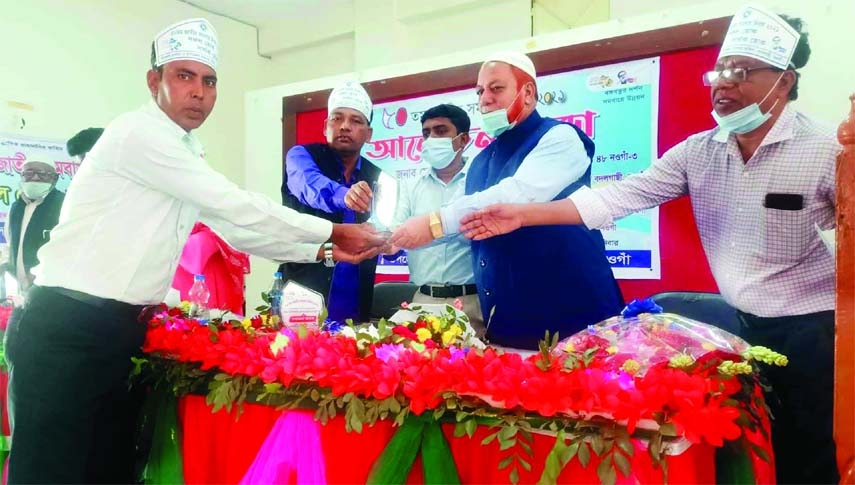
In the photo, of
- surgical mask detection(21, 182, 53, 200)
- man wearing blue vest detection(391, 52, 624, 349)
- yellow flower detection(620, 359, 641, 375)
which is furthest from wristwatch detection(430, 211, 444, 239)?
surgical mask detection(21, 182, 53, 200)

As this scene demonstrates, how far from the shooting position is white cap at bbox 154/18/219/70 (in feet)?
6.25

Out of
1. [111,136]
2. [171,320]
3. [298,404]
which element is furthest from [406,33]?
[298,404]

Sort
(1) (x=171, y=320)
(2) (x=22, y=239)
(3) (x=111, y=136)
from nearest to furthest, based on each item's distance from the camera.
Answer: (3) (x=111, y=136) < (1) (x=171, y=320) < (2) (x=22, y=239)

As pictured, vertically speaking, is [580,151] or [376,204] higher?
[580,151]

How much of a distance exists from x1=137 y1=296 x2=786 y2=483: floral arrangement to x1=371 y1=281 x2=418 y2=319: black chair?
671 mm

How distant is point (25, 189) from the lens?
279 cm

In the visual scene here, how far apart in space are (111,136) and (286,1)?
1350 millimetres

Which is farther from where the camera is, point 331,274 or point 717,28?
point 331,274

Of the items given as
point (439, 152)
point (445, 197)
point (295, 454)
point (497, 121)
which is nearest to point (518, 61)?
point (497, 121)

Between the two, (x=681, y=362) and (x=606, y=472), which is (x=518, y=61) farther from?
(x=606, y=472)

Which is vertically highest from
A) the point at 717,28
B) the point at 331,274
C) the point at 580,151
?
the point at 717,28

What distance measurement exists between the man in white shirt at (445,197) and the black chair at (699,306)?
69cm

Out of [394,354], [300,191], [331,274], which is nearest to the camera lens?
[394,354]

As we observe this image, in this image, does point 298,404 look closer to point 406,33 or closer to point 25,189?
point 406,33
